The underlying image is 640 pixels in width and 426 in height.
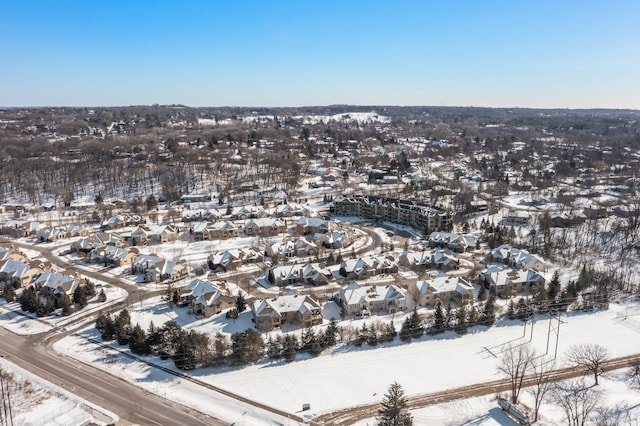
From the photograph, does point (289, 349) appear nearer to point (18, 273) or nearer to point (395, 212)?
point (18, 273)

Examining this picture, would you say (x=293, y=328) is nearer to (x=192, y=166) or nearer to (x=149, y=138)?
(x=192, y=166)

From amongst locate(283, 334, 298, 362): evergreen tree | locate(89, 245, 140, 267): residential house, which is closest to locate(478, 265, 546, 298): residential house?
locate(283, 334, 298, 362): evergreen tree

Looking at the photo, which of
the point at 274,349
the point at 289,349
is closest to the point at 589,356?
the point at 289,349

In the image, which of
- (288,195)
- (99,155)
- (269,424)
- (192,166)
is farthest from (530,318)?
(99,155)

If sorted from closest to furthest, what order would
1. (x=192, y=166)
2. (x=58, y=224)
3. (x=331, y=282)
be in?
(x=331, y=282) → (x=58, y=224) → (x=192, y=166)

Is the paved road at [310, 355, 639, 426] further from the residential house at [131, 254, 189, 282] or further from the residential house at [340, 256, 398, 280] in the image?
the residential house at [131, 254, 189, 282]

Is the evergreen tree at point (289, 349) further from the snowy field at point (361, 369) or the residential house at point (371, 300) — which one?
the residential house at point (371, 300)
